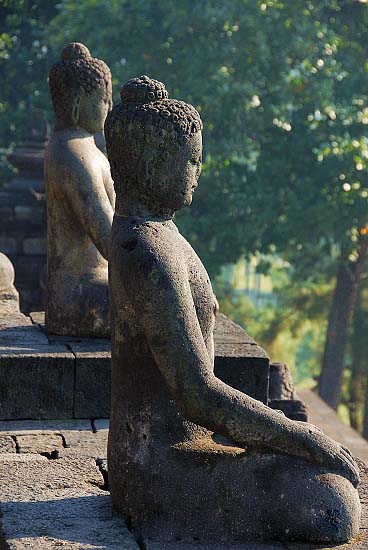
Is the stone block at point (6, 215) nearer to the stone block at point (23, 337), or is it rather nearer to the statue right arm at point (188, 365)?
the stone block at point (23, 337)

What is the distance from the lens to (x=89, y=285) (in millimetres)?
6461

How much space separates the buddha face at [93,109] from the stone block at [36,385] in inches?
57.8

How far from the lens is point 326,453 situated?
12.1ft

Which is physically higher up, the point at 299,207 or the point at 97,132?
the point at 97,132

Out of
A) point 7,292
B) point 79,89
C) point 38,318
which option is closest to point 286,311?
point 7,292

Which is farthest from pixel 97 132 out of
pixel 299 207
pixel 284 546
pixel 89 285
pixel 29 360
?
pixel 299 207

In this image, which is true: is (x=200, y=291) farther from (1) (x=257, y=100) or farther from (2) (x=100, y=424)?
(1) (x=257, y=100)

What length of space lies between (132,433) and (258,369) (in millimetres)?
2298

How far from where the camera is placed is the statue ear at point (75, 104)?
645 centimetres

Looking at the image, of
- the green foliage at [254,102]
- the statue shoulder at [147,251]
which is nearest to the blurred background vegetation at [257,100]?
the green foliage at [254,102]

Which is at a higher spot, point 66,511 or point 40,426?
point 66,511

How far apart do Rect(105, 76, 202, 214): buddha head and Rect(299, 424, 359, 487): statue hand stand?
3.02 feet

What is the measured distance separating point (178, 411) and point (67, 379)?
2.22 meters

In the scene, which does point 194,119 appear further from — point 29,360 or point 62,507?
point 29,360
